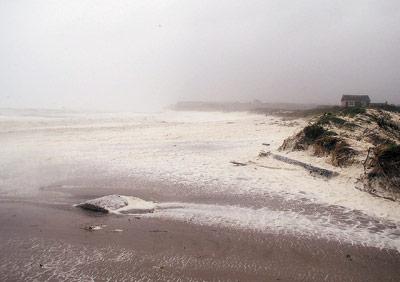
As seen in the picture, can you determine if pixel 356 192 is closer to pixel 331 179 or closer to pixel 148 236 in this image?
pixel 331 179

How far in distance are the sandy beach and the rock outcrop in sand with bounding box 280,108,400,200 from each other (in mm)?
462

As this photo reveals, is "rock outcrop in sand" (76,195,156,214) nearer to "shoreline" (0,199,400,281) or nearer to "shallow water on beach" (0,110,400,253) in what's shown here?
"shallow water on beach" (0,110,400,253)

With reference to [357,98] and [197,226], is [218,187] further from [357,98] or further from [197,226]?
[357,98]

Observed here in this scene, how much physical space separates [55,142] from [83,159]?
5.21m

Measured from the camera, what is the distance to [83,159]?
12664 millimetres

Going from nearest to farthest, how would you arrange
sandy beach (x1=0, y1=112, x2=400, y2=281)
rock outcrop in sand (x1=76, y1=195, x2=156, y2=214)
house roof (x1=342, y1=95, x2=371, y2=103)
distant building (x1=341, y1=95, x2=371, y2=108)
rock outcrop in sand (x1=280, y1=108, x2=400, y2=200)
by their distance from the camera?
sandy beach (x1=0, y1=112, x2=400, y2=281) → rock outcrop in sand (x1=76, y1=195, x2=156, y2=214) → rock outcrop in sand (x1=280, y1=108, x2=400, y2=200) → distant building (x1=341, y1=95, x2=371, y2=108) → house roof (x1=342, y1=95, x2=371, y2=103)

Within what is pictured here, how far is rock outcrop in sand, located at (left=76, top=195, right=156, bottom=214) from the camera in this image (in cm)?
707

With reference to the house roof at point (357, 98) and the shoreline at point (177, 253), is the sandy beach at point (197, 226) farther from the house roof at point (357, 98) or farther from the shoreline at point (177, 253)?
the house roof at point (357, 98)

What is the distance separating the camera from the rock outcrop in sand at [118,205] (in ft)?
23.2

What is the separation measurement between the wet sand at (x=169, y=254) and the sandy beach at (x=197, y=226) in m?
0.02

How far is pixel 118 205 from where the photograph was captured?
723cm

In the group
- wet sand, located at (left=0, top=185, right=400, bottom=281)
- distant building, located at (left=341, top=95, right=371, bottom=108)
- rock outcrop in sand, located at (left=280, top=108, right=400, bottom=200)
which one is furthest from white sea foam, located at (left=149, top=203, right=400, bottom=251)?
distant building, located at (left=341, top=95, right=371, bottom=108)

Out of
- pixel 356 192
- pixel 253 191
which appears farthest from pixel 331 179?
pixel 253 191

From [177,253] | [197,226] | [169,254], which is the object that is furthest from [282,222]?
[169,254]
